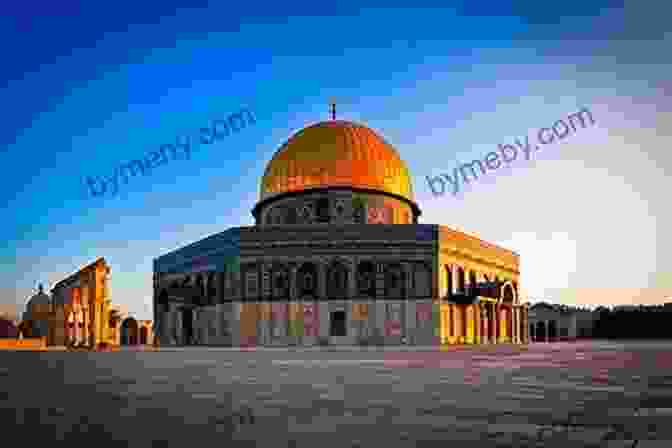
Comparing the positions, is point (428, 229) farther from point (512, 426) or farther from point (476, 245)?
point (512, 426)

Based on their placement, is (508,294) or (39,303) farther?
(39,303)

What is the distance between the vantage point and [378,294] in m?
33.8

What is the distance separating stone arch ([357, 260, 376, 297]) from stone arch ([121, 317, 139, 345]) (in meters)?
39.5

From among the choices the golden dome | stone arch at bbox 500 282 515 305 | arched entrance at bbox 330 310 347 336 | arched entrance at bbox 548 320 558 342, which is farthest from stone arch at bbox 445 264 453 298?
arched entrance at bbox 548 320 558 342

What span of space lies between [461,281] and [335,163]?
1066cm

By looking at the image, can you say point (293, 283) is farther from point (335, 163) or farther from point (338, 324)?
point (335, 163)

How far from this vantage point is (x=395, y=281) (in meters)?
34.0

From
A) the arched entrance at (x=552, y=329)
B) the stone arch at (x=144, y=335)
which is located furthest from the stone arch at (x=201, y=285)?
the arched entrance at (x=552, y=329)

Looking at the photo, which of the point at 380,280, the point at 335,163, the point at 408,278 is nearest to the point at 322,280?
the point at 380,280

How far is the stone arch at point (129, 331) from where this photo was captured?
214 ft

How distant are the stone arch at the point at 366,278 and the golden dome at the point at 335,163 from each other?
273 inches

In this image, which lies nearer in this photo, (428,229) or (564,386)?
(564,386)

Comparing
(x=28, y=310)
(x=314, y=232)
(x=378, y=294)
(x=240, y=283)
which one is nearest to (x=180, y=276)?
(x=240, y=283)

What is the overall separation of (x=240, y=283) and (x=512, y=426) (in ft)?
99.7
